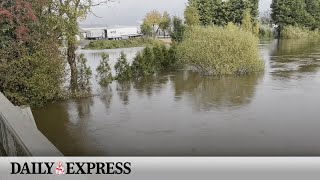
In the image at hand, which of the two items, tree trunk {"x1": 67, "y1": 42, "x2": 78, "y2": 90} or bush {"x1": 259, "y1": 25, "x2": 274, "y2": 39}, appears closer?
tree trunk {"x1": 67, "y1": 42, "x2": 78, "y2": 90}

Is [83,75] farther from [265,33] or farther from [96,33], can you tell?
[96,33]

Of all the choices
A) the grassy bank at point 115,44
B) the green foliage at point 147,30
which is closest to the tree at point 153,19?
the green foliage at point 147,30

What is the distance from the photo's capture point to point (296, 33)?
46.6 m

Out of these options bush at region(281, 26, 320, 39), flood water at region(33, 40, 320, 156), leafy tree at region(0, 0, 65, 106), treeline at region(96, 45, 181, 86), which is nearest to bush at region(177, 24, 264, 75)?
flood water at region(33, 40, 320, 156)

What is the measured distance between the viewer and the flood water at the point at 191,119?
740 centimetres

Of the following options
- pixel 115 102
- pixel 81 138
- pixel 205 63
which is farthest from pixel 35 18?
pixel 205 63

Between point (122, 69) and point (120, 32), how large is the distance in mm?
45429

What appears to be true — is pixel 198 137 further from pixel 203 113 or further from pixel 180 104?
pixel 180 104

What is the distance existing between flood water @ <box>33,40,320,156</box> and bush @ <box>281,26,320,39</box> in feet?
108

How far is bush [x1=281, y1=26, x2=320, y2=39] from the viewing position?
1827 inches

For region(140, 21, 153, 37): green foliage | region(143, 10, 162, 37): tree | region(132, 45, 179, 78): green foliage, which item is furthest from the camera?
region(143, 10, 162, 37): tree

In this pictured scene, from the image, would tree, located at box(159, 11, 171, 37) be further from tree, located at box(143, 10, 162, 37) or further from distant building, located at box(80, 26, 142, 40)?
distant building, located at box(80, 26, 142, 40)

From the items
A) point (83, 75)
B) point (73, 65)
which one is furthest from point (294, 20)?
point (73, 65)

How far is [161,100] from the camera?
12.0 meters
